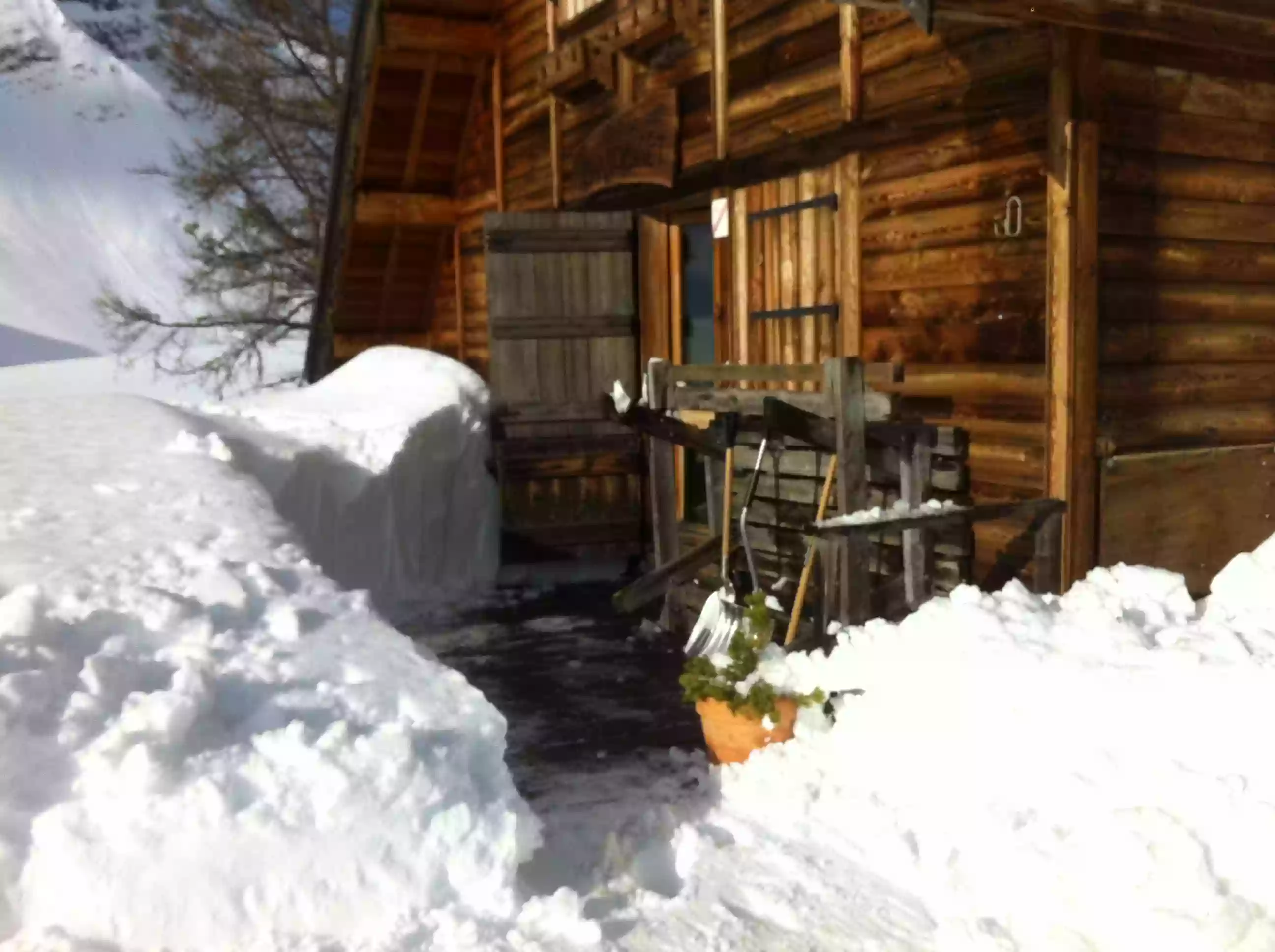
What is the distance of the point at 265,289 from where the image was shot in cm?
1825

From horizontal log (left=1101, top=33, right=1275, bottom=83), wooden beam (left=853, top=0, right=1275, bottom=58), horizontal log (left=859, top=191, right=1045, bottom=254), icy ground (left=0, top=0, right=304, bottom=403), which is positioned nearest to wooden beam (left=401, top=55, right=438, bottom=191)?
horizontal log (left=859, top=191, right=1045, bottom=254)

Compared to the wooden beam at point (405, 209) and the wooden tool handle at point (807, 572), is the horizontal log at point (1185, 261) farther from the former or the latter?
the wooden beam at point (405, 209)

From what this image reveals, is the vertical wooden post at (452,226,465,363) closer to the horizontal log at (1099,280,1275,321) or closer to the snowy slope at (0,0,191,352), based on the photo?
the horizontal log at (1099,280,1275,321)

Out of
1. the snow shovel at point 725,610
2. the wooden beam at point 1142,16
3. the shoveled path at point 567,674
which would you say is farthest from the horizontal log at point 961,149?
the shoveled path at point 567,674

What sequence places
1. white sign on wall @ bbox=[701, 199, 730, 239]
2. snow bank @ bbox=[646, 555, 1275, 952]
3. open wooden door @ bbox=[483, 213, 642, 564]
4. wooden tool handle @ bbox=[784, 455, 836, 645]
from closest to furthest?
snow bank @ bbox=[646, 555, 1275, 952] → wooden tool handle @ bbox=[784, 455, 836, 645] → white sign on wall @ bbox=[701, 199, 730, 239] → open wooden door @ bbox=[483, 213, 642, 564]

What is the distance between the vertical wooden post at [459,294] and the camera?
467 inches

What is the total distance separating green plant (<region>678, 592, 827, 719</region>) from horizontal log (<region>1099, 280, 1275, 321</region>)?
2332 millimetres

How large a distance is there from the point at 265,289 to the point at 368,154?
793 centimetres

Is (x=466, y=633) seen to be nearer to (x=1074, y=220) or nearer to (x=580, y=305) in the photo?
(x=580, y=305)

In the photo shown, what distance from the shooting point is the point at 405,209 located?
452 inches

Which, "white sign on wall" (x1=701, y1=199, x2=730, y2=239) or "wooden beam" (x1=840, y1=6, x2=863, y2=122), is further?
"white sign on wall" (x1=701, y1=199, x2=730, y2=239)

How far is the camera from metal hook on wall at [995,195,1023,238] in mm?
5453

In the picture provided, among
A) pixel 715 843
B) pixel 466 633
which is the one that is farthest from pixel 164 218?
pixel 715 843

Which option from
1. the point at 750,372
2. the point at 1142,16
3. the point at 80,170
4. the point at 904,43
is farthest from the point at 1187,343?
the point at 80,170
